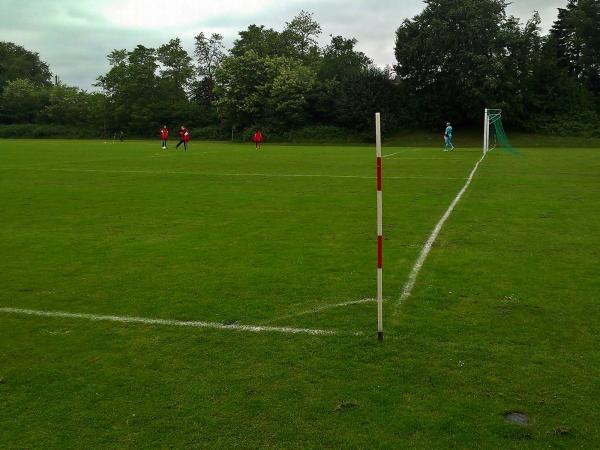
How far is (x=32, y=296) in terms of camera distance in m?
7.50

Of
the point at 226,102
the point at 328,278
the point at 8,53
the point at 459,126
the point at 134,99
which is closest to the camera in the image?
the point at 328,278

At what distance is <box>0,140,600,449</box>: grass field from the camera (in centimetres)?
432

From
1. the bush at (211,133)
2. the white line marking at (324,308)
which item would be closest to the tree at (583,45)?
the bush at (211,133)

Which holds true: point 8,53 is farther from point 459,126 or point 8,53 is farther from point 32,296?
point 32,296

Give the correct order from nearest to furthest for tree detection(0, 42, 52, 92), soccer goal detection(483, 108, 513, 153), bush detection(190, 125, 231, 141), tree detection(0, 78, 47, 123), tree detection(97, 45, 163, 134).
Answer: soccer goal detection(483, 108, 513, 153) → bush detection(190, 125, 231, 141) → tree detection(97, 45, 163, 134) → tree detection(0, 78, 47, 123) → tree detection(0, 42, 52, 92)

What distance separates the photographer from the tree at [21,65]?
4638 inches

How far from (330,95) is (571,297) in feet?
215

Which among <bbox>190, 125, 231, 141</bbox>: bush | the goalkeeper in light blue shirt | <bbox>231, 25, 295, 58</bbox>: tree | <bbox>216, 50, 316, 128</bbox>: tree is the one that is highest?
<bbox>231, 25, 295, 58</bbox>: tree

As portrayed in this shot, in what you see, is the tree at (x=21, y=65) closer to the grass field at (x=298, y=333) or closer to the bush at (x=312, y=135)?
the bush at (x=312, y=135)

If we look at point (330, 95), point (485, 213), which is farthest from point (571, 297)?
point (330, 95)

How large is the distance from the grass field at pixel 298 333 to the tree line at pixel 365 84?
53.1 meters

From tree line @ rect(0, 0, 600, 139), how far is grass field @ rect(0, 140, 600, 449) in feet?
174

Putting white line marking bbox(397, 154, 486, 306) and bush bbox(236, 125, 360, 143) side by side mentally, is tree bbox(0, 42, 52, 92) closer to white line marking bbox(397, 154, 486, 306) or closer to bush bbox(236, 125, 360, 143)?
bush bbox(236, 125, 360, 143)

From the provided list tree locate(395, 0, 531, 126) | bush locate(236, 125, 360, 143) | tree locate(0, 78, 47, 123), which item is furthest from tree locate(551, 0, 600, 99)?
tree locate(0, 78, 47, 123)
